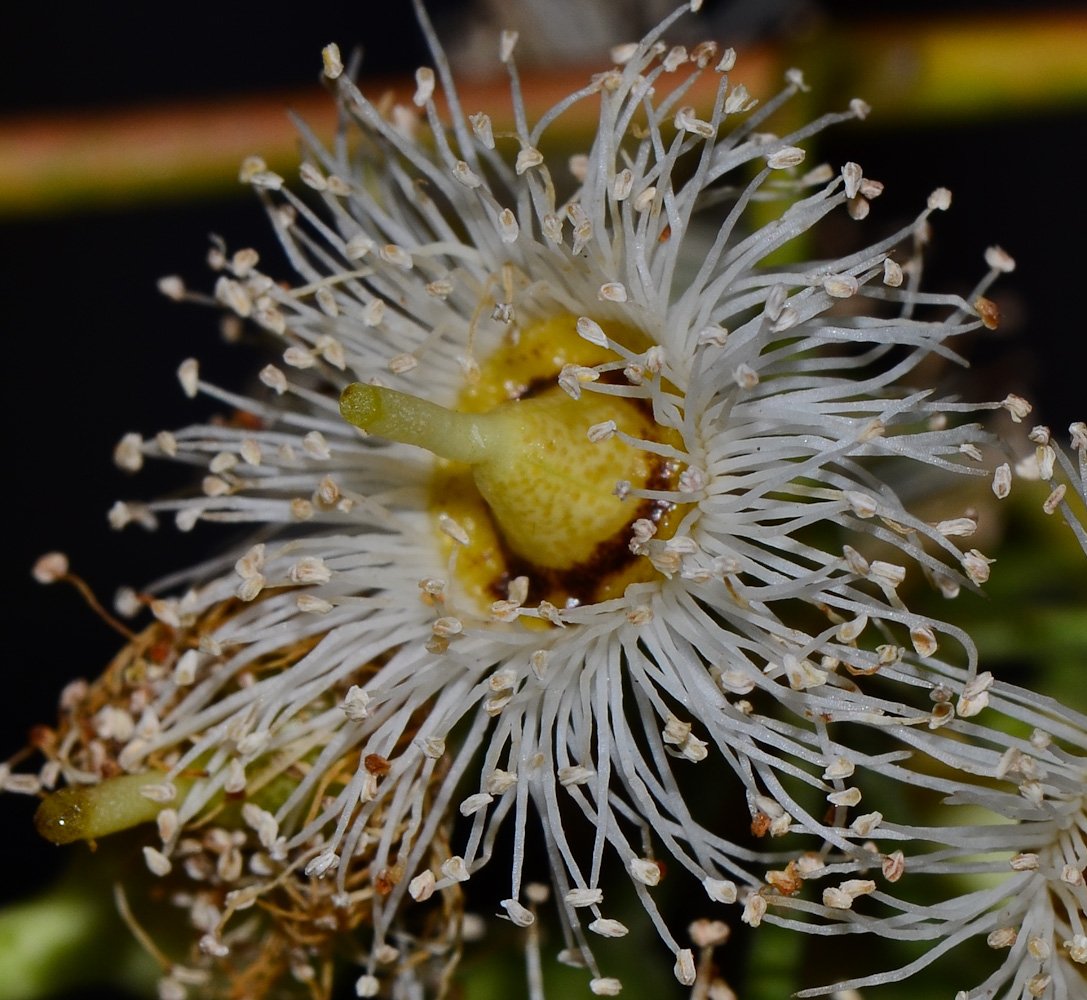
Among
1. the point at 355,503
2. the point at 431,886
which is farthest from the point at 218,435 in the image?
the point at 431,886

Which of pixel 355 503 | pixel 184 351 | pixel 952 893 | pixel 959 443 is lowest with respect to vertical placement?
pixel 952 893

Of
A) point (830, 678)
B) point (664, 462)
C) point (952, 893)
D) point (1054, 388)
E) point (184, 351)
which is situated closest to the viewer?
point (830, 678)

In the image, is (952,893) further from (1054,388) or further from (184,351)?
(184,351)

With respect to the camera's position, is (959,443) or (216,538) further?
(216,538)

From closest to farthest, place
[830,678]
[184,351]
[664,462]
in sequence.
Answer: [830,678] < [664,462] < [184,351]
